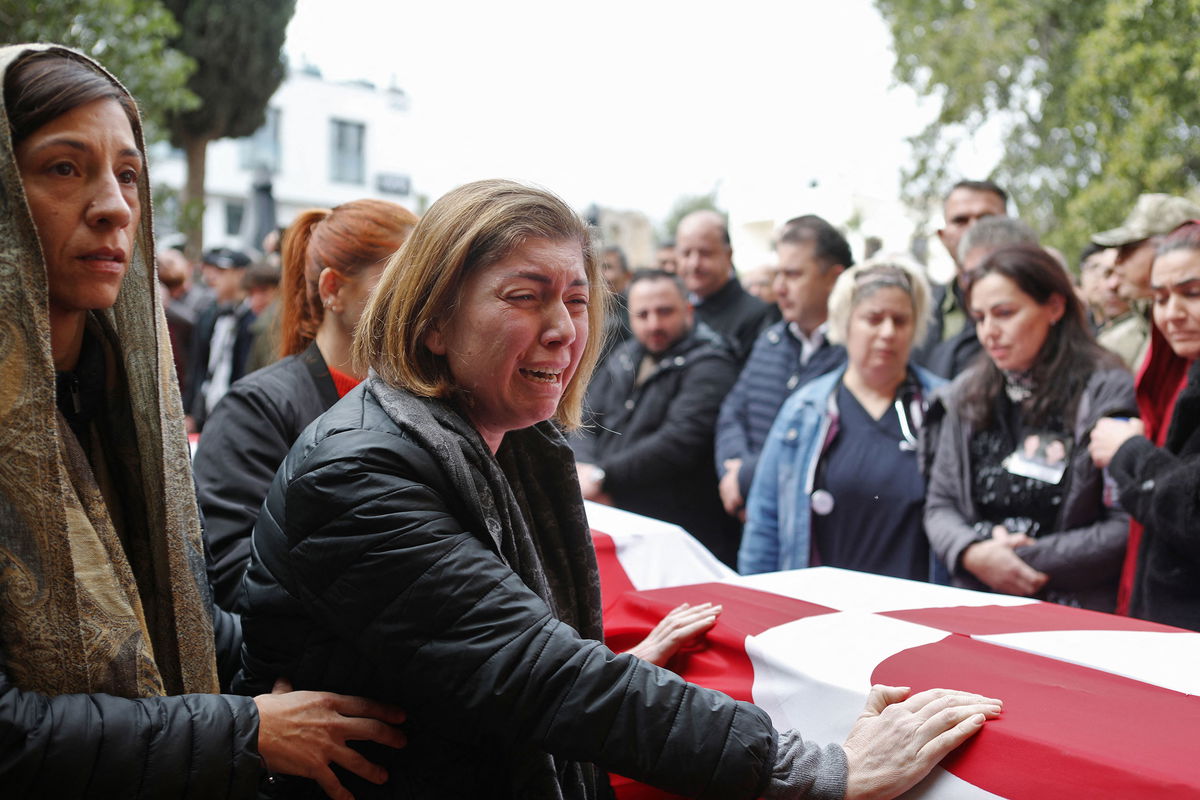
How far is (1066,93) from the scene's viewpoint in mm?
19359

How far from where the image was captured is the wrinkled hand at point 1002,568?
3250mm

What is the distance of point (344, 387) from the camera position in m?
2.79

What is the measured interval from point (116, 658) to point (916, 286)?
3.32 m

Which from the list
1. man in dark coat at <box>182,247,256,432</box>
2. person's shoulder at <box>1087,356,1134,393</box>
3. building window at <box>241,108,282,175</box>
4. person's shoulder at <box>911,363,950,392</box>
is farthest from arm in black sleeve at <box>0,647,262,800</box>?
building window at <box>241,108,282,175</box>

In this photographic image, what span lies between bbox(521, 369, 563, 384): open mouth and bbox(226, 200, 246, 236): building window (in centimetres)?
4307

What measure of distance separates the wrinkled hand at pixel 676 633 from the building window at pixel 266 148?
4260 cm

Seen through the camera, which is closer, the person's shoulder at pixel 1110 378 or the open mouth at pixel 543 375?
the open mouth at pixel 543 375

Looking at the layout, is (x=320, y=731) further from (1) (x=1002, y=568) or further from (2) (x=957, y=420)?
(2) (x=957, y=420)

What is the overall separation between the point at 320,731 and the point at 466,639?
0.34 m

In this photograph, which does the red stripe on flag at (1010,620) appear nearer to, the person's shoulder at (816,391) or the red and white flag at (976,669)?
the red and white flag at (976,669)

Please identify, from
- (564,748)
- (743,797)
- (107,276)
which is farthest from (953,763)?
(107,276)

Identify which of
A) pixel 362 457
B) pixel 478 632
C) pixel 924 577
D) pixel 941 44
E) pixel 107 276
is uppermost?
pixel 941 44

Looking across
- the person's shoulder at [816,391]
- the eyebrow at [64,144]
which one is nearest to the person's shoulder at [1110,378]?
the person's shoulder at [816,391]

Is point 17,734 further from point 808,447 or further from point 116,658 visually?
point 808,447
